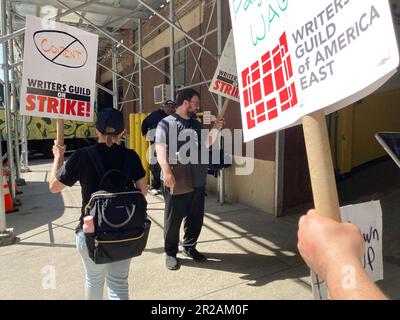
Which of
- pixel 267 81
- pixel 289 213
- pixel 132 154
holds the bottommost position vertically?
pixel 289 213

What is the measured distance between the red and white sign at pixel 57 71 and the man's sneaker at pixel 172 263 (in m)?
1.67

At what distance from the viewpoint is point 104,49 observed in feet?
48.1

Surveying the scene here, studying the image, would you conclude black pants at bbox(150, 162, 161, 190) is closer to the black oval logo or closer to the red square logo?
the black oval logo

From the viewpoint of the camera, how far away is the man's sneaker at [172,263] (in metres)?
3.78

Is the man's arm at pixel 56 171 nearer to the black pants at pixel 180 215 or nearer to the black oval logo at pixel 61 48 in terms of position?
the black oval logo at pixel 61 48

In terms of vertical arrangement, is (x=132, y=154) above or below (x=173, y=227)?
above

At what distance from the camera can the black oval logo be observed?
132 inches

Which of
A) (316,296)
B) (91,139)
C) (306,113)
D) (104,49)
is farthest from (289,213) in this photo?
(91,139)

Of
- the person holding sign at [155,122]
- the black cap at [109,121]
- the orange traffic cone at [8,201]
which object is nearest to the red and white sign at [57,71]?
the black cap at [109,121]

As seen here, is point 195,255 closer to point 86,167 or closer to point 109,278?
point 109,278

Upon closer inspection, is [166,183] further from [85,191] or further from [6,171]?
[6,171]

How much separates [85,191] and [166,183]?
4.10 feet

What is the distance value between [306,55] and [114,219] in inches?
61.5

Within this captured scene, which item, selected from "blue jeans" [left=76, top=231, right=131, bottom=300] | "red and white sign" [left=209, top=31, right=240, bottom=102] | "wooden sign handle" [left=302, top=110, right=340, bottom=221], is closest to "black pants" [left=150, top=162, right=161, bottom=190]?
"red and white sign" [left=209, top=31, right=240, bottom=102]
